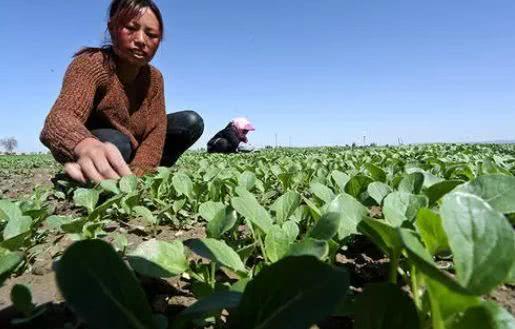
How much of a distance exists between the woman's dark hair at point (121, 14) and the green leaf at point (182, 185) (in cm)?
118

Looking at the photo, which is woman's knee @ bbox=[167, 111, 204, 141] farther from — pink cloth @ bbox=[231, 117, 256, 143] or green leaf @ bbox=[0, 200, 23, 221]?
pink cloth @ bbox=[231, 117, 256, 143]

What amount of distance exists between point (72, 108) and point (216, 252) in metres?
2.02

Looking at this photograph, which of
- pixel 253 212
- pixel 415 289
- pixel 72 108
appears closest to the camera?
pixel 415 289

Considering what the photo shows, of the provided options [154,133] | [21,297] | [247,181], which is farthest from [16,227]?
[154,133]

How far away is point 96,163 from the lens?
2.12 metres

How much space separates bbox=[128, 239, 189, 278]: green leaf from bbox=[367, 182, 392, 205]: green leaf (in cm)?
64

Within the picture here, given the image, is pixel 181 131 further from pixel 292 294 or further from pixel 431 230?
pixel 292 294

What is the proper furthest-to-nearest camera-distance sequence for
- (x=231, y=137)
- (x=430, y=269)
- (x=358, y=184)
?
(x=231, y=137), (x=358, y=184), (x=430, y=269)

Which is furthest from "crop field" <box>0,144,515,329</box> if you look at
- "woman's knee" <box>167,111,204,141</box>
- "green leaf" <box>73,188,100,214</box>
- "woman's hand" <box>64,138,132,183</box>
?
"woman's knee" <box>167,111,204,141</box>

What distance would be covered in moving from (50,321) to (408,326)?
0.71m

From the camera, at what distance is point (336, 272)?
520mm

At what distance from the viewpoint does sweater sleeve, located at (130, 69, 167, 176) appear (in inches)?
130

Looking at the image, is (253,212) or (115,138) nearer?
(253,212)

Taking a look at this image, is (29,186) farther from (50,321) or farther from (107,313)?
(107,313)
